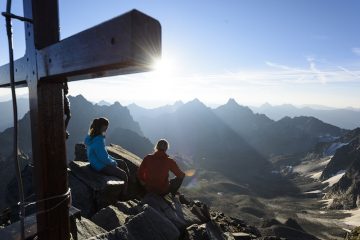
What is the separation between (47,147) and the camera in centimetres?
303

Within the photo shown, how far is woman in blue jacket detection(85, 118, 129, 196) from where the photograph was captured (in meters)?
11.1

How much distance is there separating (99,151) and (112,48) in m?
10.0

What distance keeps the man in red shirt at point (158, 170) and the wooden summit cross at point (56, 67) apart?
8.29 meters

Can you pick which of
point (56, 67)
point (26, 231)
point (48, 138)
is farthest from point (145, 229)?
point (56, 67)

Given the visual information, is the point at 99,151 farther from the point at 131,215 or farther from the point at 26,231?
the point at 26,231

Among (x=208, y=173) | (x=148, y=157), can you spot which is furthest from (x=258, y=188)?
(x=148, y=157)

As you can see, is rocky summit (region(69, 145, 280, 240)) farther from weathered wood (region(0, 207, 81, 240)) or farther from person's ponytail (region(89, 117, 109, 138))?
weathered wood (region(0, 207, 81, 240))

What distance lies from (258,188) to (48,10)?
17610cm

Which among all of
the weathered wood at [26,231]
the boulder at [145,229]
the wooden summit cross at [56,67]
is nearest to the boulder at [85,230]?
the boulder at [145,229]

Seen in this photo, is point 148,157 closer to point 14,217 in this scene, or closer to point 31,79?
point 14,217

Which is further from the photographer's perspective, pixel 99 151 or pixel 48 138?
pixel 99 151

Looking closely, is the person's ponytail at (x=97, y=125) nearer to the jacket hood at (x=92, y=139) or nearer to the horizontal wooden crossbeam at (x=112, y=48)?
the jacket hood at (x=92, y=139)

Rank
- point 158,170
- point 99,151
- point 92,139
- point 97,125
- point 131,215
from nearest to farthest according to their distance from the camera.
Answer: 1. point 131,215
2. point 97,125
3. point 92,139
4. point 99,151
5. point 158,170

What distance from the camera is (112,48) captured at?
1944 mm
